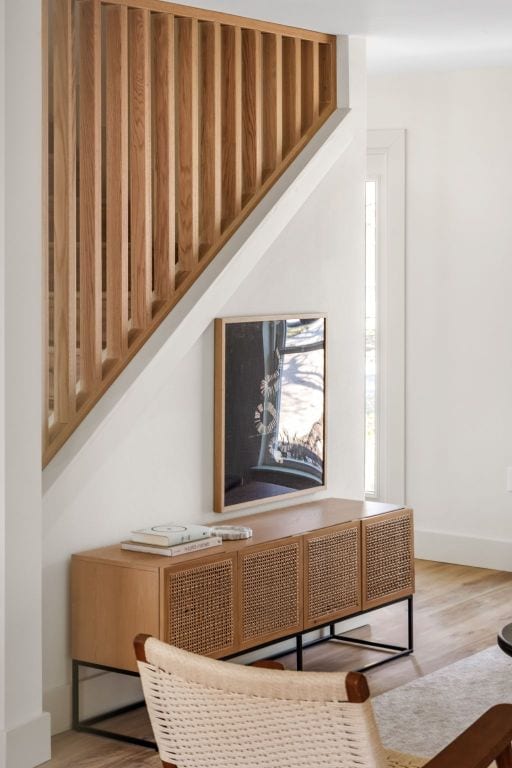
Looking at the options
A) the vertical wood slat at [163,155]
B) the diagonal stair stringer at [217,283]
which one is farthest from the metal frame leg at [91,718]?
the vertical wood slat at [163,155]

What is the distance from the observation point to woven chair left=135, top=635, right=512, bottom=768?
222 cm

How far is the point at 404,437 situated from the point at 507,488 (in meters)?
0.66

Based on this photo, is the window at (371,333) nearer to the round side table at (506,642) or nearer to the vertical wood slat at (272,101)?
the vertical wood slat at (272,101)

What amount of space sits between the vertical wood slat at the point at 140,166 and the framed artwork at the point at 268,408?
35 centimetres

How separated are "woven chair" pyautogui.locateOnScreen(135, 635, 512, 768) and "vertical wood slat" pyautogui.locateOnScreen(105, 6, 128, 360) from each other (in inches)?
75.6

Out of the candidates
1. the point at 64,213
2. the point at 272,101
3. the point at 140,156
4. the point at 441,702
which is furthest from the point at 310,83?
the point at 441,702

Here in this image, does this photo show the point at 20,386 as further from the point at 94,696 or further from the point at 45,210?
the point at 94,696

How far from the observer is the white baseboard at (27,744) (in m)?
3.59

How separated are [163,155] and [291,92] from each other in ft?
2.74

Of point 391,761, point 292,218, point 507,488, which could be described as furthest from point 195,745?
point 507,488

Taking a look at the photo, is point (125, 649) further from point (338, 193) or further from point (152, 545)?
point (338, 193)

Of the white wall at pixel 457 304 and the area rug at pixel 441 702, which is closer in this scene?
the area rug at pixel 441 702

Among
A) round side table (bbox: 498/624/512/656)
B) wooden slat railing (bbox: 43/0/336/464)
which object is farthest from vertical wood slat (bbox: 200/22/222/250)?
round side table (bbox: 498/624/512/656)

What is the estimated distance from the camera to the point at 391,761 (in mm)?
2797
